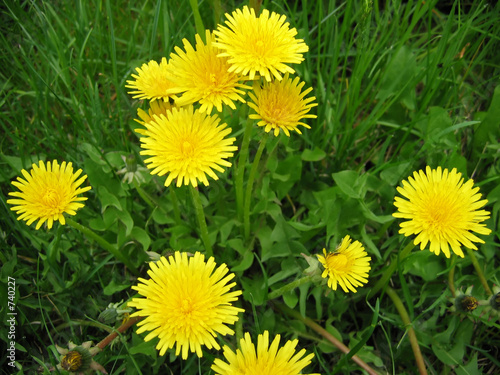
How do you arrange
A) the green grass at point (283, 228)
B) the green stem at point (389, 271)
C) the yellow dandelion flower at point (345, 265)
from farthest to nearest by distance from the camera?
the green grass at point (283, 228), the green stem at point (389, 271), the yellow dandelion flower at point (345, 265)

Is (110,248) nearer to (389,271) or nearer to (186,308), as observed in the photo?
(186,308)

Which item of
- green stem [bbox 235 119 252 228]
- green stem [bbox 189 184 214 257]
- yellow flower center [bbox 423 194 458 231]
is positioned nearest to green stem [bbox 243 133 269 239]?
green stem [bbox 235 119 252 228]

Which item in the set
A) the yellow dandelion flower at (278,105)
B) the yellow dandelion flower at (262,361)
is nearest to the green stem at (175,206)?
the yellow dandelion flower at (278,105)

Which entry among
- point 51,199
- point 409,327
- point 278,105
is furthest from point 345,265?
point 51,199

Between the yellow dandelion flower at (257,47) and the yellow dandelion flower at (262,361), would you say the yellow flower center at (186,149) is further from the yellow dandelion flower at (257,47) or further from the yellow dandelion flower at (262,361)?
the yellow dandelion flower at (262,361)

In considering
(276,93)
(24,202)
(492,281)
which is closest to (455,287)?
(492,281)

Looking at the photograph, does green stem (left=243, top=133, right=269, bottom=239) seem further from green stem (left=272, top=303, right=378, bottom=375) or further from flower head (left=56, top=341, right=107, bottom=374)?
flower head (left=56, top=341, right=107, bottom=374)

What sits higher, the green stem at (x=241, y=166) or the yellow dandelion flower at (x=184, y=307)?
the green stem at (x=241, y=166)
